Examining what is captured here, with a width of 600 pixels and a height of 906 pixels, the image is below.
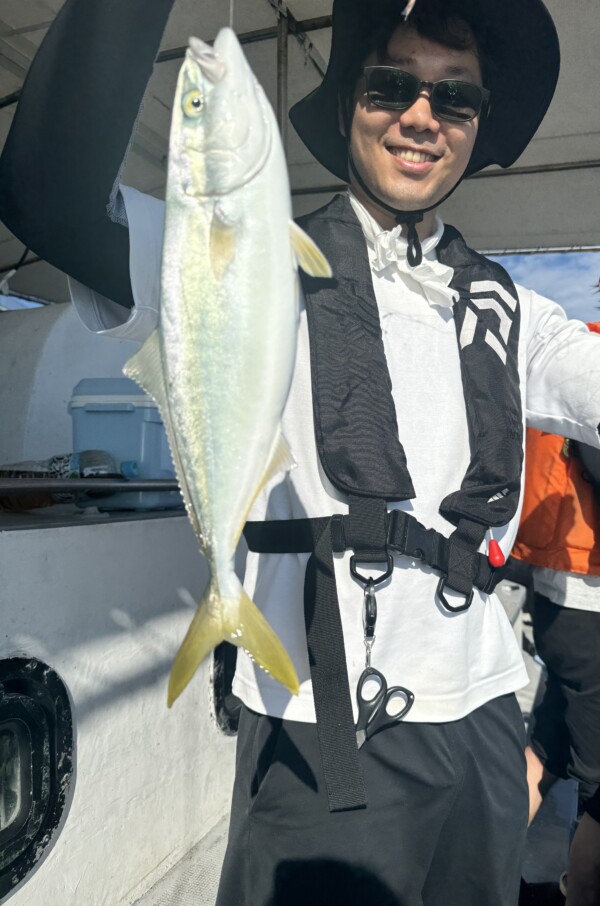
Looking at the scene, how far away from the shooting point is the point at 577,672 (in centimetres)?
275

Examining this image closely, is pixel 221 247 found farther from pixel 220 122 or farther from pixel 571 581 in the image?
pixel 571 581

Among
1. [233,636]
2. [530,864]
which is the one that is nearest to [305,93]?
[233,636]

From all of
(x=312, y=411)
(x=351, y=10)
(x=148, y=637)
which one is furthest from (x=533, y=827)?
(x=351, y=10)

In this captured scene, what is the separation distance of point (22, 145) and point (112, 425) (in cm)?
195

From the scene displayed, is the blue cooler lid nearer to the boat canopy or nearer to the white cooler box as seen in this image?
the white cooler box

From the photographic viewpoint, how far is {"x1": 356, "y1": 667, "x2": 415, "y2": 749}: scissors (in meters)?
1.47

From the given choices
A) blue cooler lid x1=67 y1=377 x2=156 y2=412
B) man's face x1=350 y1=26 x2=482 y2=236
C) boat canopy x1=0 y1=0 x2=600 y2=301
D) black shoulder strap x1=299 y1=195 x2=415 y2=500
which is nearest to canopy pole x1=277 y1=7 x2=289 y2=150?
boat canopy x1=0 y1=0 x2=600 y2=301

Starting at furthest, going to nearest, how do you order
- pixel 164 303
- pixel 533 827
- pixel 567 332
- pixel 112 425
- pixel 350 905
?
pixel 533 827 → pixel 112 425 → pixel 567 332 → pixel 350 905 → pixel 164 303

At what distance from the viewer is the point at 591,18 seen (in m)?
3.46

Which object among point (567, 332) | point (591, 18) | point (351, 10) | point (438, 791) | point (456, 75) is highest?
point (591, 18)

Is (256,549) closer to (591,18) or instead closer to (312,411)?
(312,411)

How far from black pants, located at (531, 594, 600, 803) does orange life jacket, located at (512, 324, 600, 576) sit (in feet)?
0.72

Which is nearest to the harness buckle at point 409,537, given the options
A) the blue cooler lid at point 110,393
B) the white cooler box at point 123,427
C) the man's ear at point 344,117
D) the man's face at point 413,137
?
the man's face at point 413,137

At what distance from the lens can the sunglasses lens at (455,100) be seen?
1.60 metres
